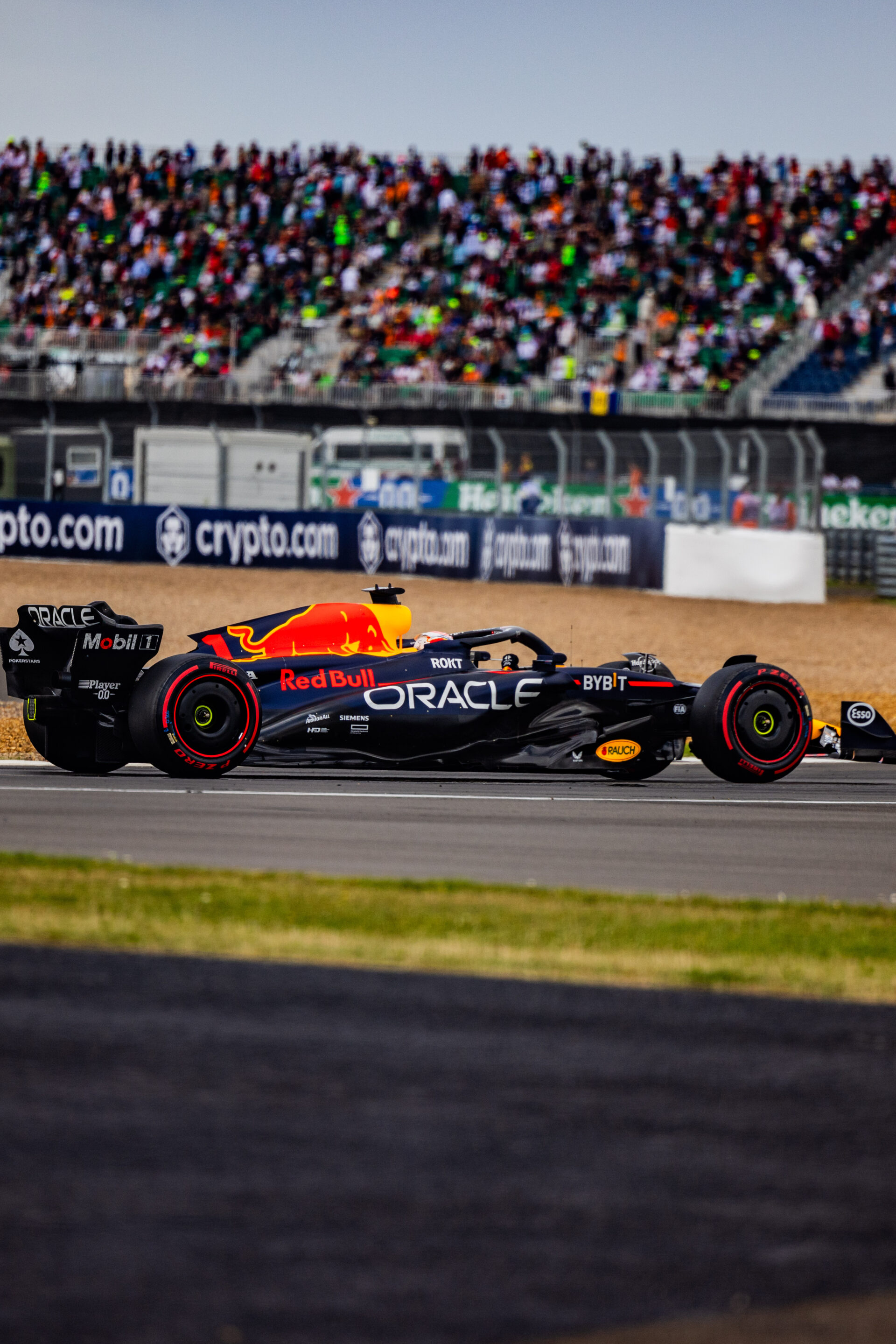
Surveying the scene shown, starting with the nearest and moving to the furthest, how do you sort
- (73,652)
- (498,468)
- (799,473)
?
(73,652)
(799,473)
(498,468)

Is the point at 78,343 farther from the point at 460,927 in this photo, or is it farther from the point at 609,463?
the point at 460,927

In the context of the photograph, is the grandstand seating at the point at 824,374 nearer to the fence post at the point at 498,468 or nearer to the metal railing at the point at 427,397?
the metal railing at the point at 427,397

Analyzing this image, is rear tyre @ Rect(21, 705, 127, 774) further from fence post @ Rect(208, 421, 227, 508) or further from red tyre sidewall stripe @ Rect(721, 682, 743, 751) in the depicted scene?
fence post @ Rect(208, 421, 227, 508)

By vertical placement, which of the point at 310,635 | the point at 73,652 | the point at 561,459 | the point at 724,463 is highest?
the point at 561,459

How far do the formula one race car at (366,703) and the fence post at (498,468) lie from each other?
17.5m

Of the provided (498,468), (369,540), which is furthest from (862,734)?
(369,540)

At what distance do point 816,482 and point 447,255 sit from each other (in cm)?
1638

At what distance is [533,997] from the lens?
5.36 m

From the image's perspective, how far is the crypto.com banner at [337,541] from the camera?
28797 millimetres

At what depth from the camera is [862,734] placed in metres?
12.4

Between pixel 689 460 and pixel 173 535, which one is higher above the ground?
pixel 689 460

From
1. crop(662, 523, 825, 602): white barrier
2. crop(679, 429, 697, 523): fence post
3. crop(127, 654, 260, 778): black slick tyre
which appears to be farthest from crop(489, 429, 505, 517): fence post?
crop(127, 654, 260, 778): black slick tyre

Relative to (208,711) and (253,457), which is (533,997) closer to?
(208,711)

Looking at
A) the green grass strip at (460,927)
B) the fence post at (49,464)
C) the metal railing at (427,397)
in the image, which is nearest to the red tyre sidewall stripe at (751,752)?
the green grass strip at (460,927)
